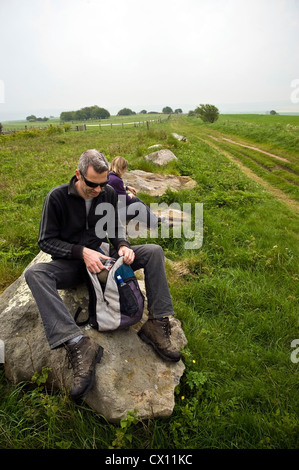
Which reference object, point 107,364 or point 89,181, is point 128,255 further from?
point 107,364

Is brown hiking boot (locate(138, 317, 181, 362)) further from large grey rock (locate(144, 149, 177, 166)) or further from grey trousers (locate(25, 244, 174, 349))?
large grey rock (locate(144, 149, 177, 166))

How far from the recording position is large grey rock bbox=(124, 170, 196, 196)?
7.30 meters

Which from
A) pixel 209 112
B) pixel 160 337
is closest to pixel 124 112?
pixel 209 112

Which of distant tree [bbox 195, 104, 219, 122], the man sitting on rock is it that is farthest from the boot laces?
distant tree [bbox 195, 104, 219, 122]

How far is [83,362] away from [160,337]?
80 cm

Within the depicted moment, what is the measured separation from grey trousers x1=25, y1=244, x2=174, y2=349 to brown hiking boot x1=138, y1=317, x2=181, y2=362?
91 mm

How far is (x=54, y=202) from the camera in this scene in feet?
9.44

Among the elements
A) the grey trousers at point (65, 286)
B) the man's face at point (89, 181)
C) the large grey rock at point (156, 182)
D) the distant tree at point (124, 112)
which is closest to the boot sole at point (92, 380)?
the grey trousers at point (65, 286)

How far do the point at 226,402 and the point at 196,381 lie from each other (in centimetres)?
32

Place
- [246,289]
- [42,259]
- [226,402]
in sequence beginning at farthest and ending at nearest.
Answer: [246,289]
[42,259]
[226,402]

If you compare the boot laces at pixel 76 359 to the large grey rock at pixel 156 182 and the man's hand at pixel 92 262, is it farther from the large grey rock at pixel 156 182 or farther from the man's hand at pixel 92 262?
the large grey rock at pixel 156 182

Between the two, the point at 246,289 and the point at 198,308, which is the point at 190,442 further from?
the point at 246,289
